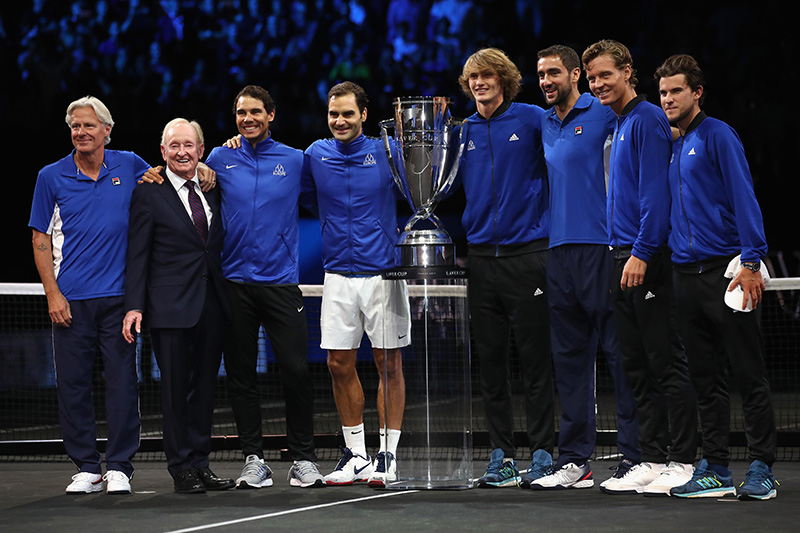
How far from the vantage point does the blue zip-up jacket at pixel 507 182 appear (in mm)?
5402

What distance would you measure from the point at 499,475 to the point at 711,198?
183cm

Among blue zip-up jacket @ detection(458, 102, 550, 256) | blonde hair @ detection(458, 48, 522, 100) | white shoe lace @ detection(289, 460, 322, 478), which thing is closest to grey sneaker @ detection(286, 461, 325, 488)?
white shoe lace @ detection(289, 460, 322, 478)

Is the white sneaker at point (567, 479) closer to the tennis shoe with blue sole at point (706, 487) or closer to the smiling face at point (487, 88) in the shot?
the tennis shoe with blue sole at point (706, 487)

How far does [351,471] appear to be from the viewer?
563 centimetres

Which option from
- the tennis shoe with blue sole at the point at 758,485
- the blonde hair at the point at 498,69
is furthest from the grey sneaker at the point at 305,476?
the blonde hair at the point at 498,69

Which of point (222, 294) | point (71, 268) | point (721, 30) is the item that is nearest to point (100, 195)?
point (71, 268)

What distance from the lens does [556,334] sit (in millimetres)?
5340

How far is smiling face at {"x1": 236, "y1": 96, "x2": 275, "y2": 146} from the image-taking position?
18.6 feet

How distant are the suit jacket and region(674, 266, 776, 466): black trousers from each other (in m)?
2.48

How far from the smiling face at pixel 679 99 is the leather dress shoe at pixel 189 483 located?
311cm

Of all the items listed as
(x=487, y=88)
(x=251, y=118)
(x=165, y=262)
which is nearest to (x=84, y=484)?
(x=165, y=262)

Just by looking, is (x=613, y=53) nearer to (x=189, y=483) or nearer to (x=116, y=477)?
(x=189, y=483)

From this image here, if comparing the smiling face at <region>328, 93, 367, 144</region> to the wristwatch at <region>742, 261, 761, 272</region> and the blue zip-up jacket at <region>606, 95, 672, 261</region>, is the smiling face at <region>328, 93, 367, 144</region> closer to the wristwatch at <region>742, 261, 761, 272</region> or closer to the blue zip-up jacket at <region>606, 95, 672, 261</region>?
the blue zip-up jacket at <region>606, 95, 672, 261</region>

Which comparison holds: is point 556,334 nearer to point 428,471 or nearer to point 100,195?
point 428,471
